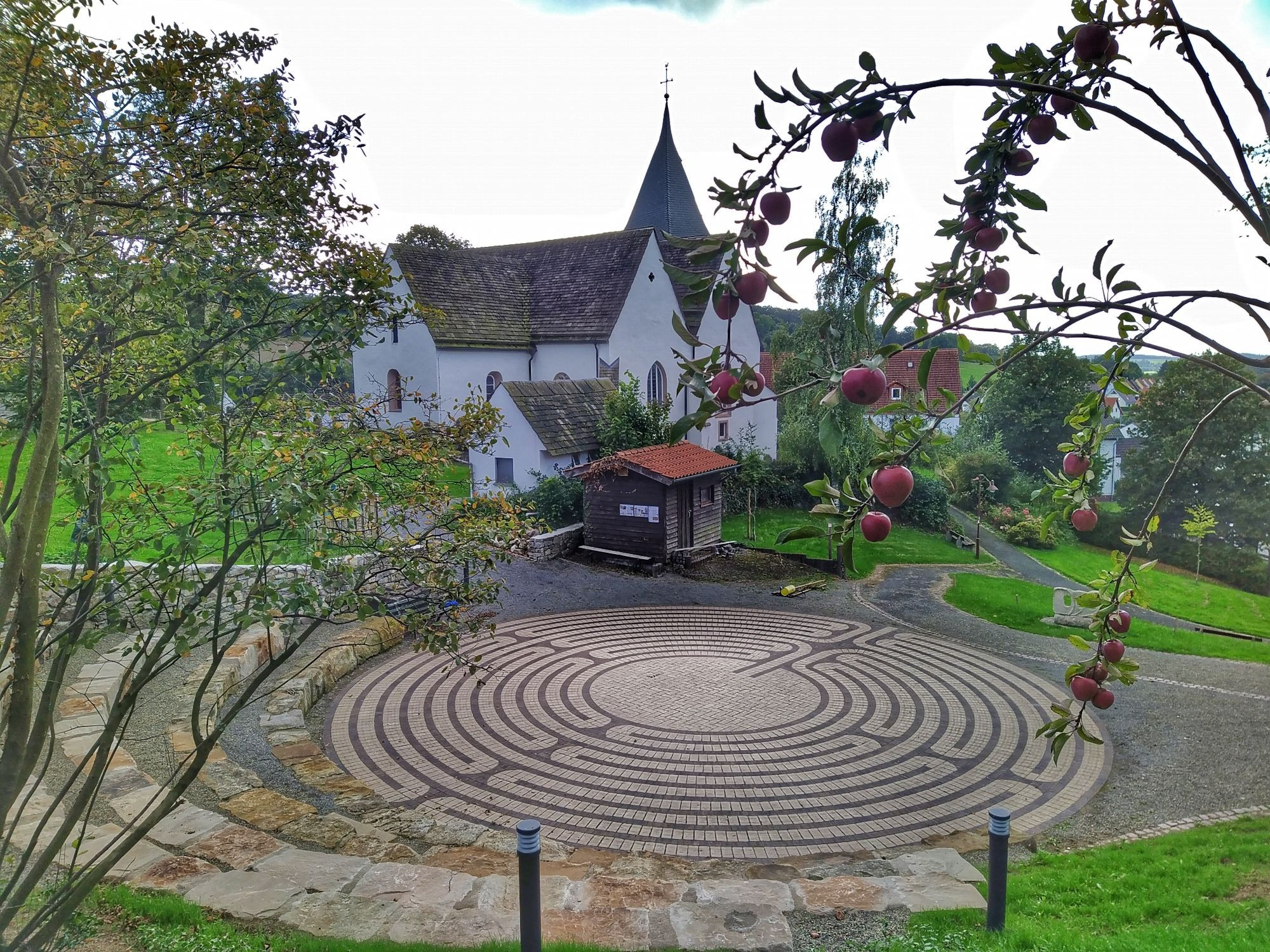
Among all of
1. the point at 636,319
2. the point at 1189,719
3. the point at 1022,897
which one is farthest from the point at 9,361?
the point at 636,319

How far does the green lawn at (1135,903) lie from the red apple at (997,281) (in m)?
4.23

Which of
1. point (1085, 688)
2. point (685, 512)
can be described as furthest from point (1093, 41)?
point (685, 512)

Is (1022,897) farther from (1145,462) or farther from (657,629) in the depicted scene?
(1145,462)

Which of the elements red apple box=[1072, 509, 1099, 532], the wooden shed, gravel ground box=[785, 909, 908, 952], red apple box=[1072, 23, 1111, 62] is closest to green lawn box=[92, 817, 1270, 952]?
gravel ground box=[785, 909, 908, 952]

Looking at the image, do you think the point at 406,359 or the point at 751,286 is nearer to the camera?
the point at 751,286

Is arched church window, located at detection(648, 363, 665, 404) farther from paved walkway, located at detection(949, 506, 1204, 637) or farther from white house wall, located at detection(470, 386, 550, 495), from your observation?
paved walkway, located at detection(949, 506, 1204, 637)

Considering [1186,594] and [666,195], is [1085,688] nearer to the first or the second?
[1186,594]

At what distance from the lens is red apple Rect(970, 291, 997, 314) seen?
2461 mm

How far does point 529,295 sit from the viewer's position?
3084 centimetres

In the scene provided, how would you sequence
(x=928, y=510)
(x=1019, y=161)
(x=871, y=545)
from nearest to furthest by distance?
(x=1019, y=161), (x=871, y=545), (x=928, y=510)

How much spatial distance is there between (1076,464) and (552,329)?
88.4ft

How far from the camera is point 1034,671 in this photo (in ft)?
42.3

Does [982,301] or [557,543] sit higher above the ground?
[982,301]

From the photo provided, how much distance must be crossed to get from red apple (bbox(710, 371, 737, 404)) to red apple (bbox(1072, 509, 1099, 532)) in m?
1.62
